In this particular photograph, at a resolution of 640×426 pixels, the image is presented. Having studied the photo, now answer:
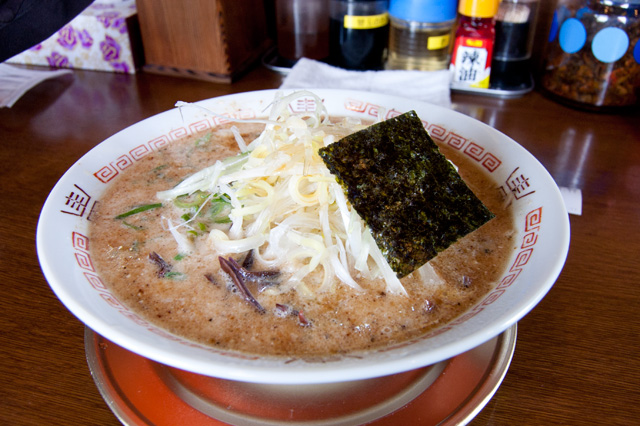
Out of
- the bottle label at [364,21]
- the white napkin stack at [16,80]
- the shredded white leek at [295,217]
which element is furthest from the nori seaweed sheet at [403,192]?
the white napkin stack at [16,80]

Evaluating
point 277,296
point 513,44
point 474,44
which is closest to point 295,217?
point 277,296

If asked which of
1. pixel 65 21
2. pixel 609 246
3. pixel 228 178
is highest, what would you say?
pixel 65 21

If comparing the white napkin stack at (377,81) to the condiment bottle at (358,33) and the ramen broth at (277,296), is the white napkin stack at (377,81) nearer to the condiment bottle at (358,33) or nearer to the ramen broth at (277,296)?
the condiment bottle at (358,33)

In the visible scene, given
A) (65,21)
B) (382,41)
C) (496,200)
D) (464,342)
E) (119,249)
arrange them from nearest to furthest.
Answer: (464,342) → (119,249) → (496,200) → (65,21) → (382,41)

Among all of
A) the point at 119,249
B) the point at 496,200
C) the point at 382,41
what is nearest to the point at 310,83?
the point at 382,41

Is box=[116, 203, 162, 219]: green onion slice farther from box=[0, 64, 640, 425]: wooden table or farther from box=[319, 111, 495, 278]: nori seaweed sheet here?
box=[319, 111, 495, 278]: nori seaweed sheet

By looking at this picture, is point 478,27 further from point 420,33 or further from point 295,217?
point 295,217

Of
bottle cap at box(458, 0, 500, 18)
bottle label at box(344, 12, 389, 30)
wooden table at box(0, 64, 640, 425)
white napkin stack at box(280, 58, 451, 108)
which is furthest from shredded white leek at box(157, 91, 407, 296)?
bottle label at box(344, 12, 389, 30)

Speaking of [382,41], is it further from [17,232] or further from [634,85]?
[17,232]
